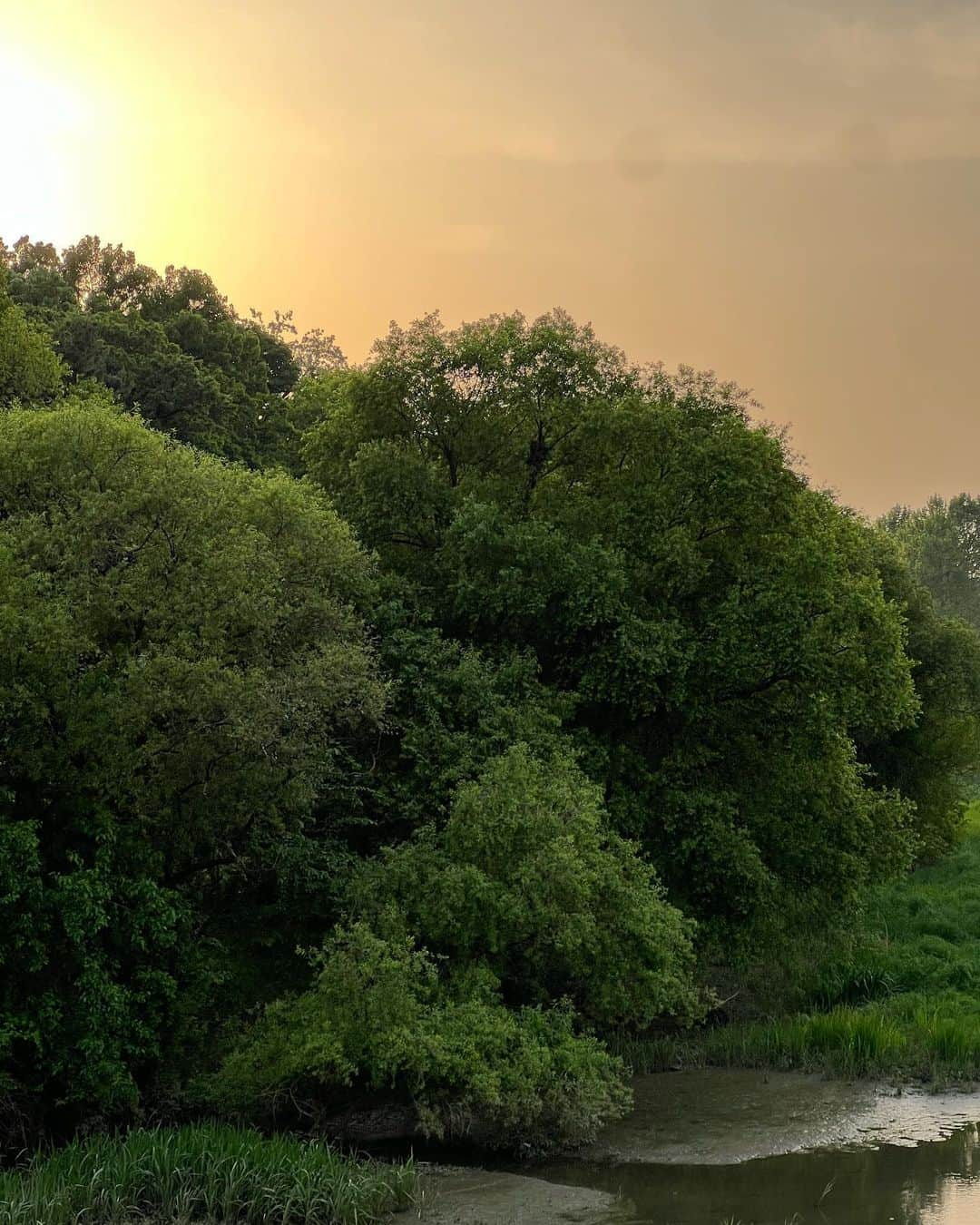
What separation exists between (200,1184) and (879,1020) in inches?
537

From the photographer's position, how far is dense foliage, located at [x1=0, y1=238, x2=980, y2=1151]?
19.2m

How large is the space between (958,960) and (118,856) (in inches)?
736

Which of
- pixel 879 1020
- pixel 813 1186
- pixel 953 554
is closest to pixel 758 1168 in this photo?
pixel 813 1186

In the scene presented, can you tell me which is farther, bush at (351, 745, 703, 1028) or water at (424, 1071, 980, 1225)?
bush at (351, 745, 703, 1028)

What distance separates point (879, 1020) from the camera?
83.5 feet

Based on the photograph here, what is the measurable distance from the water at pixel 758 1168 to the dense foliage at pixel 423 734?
40.8 inches

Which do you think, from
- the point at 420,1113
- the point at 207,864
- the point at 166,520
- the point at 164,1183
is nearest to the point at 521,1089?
the point at 420,1113

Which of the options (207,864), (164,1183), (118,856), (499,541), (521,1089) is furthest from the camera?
(499,541)

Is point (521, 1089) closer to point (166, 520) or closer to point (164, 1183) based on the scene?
point (164, 1183)

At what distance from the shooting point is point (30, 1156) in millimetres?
18219

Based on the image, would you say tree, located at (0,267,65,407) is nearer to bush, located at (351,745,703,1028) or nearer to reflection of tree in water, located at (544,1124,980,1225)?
bush, located at (351,745,703,1028)

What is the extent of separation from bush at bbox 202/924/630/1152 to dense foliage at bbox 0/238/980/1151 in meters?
0.07

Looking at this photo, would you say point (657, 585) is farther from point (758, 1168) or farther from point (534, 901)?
point (758, 1168)

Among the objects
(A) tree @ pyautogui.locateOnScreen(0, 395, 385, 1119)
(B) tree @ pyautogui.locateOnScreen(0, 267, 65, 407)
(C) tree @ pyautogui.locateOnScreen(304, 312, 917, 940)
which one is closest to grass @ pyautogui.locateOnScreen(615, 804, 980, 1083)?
(C) tree @ pyautogui.locateOnScreen(304, 312, 917, 940)
